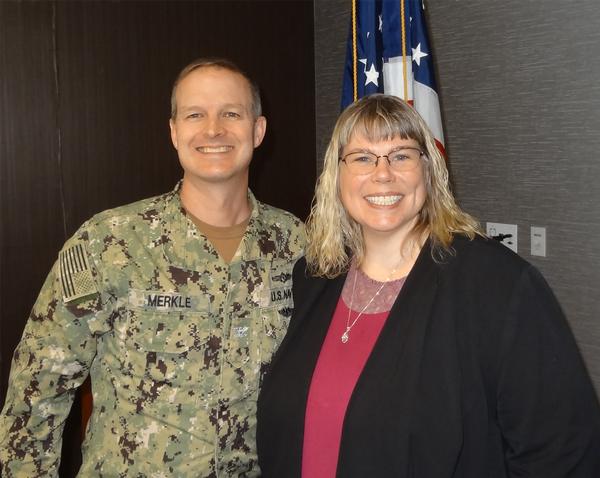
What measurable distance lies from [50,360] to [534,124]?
6.14 feet

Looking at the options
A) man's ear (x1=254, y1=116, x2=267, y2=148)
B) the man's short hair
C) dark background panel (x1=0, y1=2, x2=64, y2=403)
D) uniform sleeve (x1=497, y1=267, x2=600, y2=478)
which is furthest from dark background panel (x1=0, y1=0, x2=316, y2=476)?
uniform sleeve (x1=497, y1=267, x2=600, y2=478)

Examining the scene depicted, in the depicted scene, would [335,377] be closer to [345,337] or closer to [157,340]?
[345,337]

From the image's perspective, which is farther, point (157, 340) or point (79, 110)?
point (79, 110)

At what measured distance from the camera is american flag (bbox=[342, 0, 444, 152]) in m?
2.56

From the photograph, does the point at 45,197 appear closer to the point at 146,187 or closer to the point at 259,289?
the point at 146,187

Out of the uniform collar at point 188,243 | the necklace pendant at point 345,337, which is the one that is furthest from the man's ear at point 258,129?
the necklace pendant at point 345,337

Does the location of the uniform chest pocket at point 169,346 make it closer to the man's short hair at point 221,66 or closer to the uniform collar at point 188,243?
the uniform collar at point 188,243

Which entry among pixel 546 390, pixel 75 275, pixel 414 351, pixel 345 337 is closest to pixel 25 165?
pixel 75 275

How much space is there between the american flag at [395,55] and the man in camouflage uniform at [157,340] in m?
0.88

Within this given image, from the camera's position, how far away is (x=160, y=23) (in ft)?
10.0

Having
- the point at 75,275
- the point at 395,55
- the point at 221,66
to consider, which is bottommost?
the point at 75,275

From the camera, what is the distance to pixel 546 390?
1.42m

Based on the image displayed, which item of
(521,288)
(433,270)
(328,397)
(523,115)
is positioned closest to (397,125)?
(433,270)

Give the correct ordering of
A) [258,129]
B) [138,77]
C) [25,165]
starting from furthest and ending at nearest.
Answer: [138,77] → [25,165] → [258,129]
